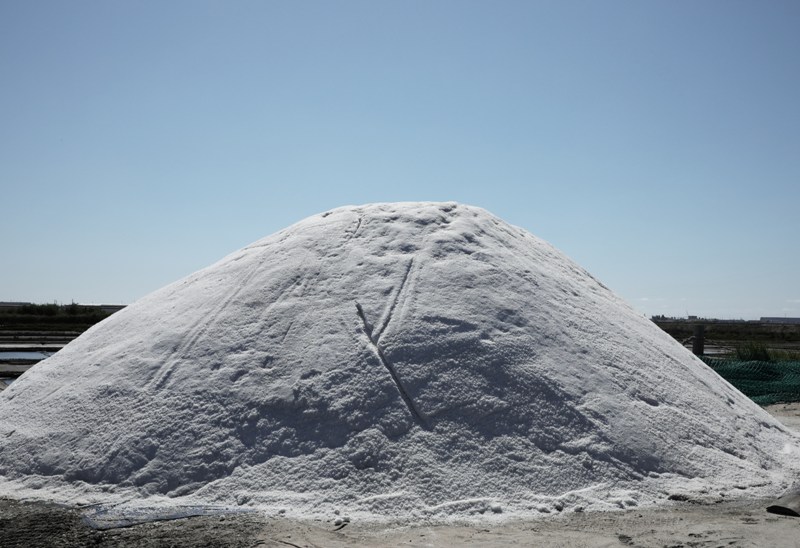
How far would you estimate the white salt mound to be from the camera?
4102 millimetres

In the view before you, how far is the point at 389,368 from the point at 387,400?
320 millimetres

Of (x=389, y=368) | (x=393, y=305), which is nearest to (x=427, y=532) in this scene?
(x=389, y=368)

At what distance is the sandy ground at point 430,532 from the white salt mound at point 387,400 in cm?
17

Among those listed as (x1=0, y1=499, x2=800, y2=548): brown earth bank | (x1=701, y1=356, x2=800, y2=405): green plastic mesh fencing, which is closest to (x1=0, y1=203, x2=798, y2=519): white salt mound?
(x1=0, y1=499, x2=800, y2=548): brown earth bank

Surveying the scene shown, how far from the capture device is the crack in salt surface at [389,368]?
14.5ft

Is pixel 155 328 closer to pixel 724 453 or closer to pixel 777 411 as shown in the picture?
pixel 724 453

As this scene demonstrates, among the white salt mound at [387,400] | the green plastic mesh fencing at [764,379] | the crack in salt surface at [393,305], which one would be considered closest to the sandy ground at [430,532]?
the white salt mound at [387,400]

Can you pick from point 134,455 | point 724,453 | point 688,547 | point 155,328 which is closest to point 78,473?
point 134,455

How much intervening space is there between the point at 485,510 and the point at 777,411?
6.12 metres

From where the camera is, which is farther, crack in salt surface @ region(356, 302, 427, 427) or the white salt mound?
crack in salt surface @ region(356, 302, 427, 427)

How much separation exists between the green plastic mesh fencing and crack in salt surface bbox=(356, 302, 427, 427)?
636cm

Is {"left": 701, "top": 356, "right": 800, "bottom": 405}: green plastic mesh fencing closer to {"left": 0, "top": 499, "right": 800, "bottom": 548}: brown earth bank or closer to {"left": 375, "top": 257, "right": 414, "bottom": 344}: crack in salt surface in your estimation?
{"left": 375, "top": 257, "right": 414, "bottom": 344}: crack in salt surface

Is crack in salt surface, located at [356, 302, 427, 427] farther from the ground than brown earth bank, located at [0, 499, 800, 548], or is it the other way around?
crack in salt surface, located at [356, 302, 427, 427]

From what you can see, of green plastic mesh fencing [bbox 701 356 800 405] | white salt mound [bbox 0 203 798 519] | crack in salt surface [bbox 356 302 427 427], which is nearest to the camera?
white salt mound [bbox 0 203 798 519]
